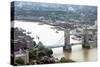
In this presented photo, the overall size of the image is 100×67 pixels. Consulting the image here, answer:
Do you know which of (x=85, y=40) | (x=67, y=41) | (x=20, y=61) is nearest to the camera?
(x=20, y=61)

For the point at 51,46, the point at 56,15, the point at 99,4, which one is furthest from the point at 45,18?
the point at 99,4

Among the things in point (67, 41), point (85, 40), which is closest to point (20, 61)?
point (67, 41)

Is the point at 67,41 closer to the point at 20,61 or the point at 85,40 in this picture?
the point at 85,40

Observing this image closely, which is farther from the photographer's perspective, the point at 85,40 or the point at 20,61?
the point at 85,40

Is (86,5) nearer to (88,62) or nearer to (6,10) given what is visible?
(88,62)

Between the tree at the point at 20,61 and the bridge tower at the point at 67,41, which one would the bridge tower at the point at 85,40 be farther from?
the tree at the point at 20,61

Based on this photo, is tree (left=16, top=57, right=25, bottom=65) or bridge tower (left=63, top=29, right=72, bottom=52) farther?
bridge tower (left=63, top=29, right=72, bottom=52)

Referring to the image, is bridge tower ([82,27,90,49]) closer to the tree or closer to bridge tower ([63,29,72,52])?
bridge tower ([63,29,72,52])

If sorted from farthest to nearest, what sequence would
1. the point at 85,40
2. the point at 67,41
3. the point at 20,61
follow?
the point at 85,40 < the point at 67,41 < the point at 20,61

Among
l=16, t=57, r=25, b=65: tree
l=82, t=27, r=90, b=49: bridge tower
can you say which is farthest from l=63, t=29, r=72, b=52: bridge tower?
l=16, t=57, r=25, b=65: tree

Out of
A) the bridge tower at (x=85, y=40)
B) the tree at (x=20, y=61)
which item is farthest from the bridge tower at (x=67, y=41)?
the tree at (x=20, y=61)

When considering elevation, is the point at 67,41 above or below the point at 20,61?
above
